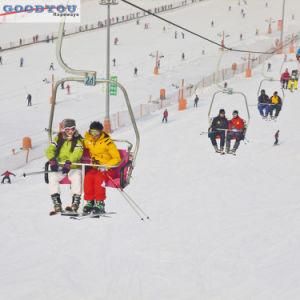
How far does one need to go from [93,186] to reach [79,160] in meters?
0.42

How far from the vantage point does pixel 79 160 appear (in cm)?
672

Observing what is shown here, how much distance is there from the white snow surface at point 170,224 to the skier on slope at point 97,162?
873cm

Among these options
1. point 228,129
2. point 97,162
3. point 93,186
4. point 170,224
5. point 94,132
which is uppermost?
point 94,132

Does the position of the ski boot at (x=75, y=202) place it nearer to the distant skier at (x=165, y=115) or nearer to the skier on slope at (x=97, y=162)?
the skier on slope at (x=97, y=162)

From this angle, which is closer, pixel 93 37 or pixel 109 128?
pixel 109 128

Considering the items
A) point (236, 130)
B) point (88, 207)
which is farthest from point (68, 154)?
point (236, 130)

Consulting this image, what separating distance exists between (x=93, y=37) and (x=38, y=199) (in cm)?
3299

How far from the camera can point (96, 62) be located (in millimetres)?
43188

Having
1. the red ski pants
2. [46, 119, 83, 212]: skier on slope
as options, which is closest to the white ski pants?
[46, 119, 83, 212]: skier on slope

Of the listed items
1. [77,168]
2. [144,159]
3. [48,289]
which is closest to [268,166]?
[144,159]

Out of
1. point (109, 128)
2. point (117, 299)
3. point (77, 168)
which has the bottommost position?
point (117, 299)

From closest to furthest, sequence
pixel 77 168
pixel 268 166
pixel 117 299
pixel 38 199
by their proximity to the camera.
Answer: pixel 77 168 → pixel 117 299 → pixel 38 199 → pixel 268 166

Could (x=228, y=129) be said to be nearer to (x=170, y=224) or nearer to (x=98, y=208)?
(x=98, y=208)

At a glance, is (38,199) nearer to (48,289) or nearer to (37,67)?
(48,289)
